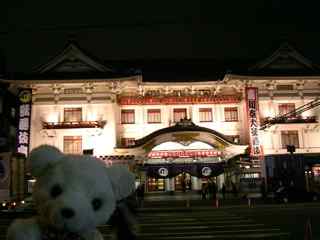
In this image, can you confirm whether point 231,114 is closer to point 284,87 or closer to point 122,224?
point 284,87

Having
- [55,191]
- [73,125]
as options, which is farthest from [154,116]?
[55,191]

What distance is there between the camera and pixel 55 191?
3.38 m

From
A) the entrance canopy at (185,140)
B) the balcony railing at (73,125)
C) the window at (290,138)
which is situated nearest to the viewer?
the entrance canopy at (185,140)

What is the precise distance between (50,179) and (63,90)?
2883 cm

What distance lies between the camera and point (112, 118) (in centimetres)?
3070

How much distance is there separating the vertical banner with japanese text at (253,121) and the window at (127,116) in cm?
1011

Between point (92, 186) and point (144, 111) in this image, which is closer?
point (92, 186)

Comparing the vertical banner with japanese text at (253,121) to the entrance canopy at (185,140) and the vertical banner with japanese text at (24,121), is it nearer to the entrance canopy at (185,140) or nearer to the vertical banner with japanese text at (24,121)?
the entrance canopy at (185,140)

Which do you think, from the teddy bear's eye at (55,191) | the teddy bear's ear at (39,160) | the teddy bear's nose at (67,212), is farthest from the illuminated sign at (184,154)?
the teddy bear's nose at (67,212)

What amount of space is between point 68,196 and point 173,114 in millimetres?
28746

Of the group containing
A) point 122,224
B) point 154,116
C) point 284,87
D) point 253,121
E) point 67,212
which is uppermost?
point 284,87

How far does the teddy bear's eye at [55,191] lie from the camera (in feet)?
11.0

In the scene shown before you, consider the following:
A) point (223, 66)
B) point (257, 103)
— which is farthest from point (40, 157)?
point (223, 66)

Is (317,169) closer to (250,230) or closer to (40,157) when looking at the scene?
(250,230)
